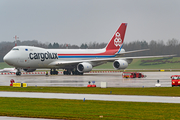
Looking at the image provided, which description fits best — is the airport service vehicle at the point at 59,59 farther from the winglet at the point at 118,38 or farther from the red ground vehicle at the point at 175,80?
the red ground vehicle at the point at 175,80

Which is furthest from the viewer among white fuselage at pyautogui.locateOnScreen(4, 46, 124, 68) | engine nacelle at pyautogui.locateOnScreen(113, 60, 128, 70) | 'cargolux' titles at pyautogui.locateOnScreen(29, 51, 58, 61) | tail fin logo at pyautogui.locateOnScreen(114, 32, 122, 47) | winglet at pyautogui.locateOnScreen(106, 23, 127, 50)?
tail fin logo at pyautogui.locateOnScreen(114, 32, 122, 47)

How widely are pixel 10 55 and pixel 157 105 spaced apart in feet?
138

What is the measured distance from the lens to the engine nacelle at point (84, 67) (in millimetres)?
59000

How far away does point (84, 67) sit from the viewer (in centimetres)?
5894

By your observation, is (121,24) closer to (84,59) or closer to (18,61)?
(84,59)

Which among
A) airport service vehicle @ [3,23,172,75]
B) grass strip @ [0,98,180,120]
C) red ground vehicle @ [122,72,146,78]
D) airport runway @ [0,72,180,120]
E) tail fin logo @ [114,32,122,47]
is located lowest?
grass strip @ [0,98,180,120]

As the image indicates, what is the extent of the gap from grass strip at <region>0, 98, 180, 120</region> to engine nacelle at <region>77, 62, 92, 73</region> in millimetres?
36361

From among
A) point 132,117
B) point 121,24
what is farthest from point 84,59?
point 132,117

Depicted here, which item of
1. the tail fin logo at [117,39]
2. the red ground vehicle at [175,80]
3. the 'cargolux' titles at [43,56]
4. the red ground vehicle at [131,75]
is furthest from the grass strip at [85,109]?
the tail fin logo at [117,39]

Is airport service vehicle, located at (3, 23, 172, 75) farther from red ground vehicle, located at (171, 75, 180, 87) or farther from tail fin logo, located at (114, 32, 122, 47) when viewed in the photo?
red ground vehicle, located at (171, 75, 180, 87)

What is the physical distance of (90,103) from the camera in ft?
68.9

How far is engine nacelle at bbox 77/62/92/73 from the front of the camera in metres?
59.0

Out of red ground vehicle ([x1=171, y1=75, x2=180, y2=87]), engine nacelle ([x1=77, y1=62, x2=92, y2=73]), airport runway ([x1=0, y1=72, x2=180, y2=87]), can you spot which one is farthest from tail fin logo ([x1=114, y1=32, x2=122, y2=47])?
red ground vehicle ([x1=171, y1=75, x2=180, y2=87])

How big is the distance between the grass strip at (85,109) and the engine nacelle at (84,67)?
3636 cm
